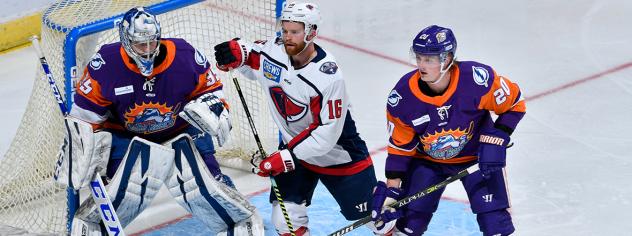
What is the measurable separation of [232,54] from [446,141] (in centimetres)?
89

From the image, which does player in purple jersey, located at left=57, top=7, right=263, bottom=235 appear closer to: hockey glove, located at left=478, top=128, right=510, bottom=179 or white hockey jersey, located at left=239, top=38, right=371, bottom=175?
white hockey jersey, located at left=239, top=38, right=371, bottom=175

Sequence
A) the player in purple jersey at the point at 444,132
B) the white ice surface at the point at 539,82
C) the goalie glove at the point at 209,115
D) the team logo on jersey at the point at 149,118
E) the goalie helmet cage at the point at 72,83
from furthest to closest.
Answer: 1. the white ice surface at the point at 539,82
2. the goalie helmet cage at the point at 72,83
3. the team logo on jersey at the point at 149,118
4. the goalie glove at the point at 209,115
5. the player in purple jersey at the point at 444,132

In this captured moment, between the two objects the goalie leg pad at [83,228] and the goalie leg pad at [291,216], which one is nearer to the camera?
the goalie leg pad at [83,228]

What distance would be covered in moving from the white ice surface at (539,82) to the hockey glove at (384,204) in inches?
38.1

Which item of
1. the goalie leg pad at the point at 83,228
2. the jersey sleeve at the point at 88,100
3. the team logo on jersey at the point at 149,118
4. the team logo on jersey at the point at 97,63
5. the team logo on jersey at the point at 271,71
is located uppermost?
the team logo on jersey at the point at 97,63

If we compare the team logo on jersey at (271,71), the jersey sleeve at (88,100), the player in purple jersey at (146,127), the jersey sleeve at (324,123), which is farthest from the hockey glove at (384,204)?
the jersey sleeve at (88,100)

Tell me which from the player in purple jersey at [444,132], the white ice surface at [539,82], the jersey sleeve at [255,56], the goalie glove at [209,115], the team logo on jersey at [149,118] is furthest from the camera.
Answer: the white ice surface at [539,82]

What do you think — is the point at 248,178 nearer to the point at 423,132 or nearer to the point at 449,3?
Answer: the point at 423,132

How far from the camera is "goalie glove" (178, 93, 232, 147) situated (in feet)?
12.9

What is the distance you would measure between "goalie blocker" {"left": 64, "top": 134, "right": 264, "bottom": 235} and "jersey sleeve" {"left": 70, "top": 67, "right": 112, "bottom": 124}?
11.3 inches

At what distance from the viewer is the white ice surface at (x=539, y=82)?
16.4ft

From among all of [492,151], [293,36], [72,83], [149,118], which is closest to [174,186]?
[149,118]

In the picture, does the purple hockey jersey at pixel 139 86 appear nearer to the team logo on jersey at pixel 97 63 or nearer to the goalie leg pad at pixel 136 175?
the team logo on jersey at pixel 97 63

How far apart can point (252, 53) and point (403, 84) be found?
0.69 m
